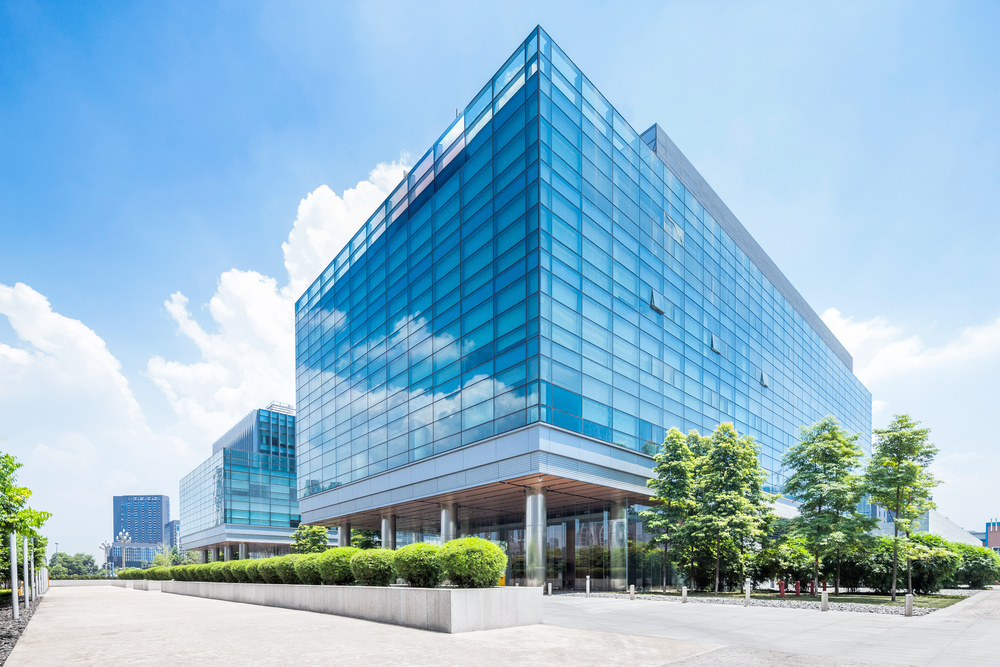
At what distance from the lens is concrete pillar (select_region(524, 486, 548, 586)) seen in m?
30.4

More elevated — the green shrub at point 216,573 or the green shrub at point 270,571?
the green shrub at point 270,571

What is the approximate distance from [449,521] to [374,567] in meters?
22.2

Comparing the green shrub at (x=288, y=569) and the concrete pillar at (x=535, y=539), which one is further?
the concrete pillar at (x=535, y=539)

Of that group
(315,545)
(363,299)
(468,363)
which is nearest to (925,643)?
(468,363)

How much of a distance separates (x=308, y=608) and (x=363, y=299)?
31016 millimetres

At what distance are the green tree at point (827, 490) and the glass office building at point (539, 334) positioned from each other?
8432 millimetres

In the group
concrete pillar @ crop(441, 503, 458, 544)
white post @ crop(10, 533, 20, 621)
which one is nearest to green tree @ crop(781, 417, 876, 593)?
concrete pillar @ crop(441, 503, 458, 544)

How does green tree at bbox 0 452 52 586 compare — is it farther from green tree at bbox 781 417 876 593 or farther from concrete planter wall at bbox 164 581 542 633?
green tree at bbox 781 417 876 593

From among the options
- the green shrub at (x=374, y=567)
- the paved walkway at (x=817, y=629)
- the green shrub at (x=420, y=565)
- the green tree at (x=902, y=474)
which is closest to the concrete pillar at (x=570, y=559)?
the paved walkway at (x=817, y=629)

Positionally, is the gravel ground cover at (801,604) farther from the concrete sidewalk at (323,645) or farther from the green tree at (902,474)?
the concrete sidewalk at (323,645)

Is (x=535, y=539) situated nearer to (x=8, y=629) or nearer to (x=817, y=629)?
(x=817, y=629)

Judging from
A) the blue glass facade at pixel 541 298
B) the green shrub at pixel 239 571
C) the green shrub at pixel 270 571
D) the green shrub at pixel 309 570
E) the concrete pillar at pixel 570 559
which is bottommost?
the concrete pillar at pixel 570 559

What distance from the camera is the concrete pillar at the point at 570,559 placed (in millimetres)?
38625

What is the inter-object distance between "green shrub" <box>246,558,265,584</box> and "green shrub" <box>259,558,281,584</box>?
333 mm
